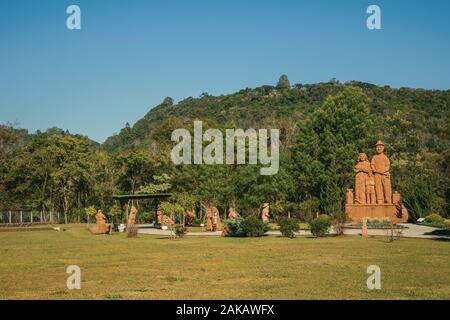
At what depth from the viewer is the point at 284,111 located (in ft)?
308

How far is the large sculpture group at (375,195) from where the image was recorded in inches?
1660

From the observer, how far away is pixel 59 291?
38.5 feet

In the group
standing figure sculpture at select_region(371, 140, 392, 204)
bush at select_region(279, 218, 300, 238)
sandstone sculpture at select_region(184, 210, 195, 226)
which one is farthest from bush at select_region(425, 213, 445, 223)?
sandstone sculpture at select_region(184, 210, 195, 226)

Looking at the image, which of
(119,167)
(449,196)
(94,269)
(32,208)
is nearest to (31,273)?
(94,269)

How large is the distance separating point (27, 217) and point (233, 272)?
49442 millimetres

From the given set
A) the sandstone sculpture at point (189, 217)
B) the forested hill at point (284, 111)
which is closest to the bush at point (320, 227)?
the sandstone sculpture at point (189, 217)

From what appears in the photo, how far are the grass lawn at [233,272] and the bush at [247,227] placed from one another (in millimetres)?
7878

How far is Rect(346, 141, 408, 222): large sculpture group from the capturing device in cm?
4216

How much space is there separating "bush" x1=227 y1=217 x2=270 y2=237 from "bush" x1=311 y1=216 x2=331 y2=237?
3228 mm

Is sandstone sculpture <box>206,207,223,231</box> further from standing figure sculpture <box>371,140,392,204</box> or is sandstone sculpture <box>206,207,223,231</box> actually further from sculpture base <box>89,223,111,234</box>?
standing figure sculpture <box>371,140,392,204</box>

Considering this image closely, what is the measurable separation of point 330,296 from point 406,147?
5476 centimetres

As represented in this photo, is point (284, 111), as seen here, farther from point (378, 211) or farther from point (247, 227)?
point (247, 227)

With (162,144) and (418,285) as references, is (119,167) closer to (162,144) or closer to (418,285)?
(162,144)

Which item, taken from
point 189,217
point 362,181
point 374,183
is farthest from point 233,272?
point 189,217
